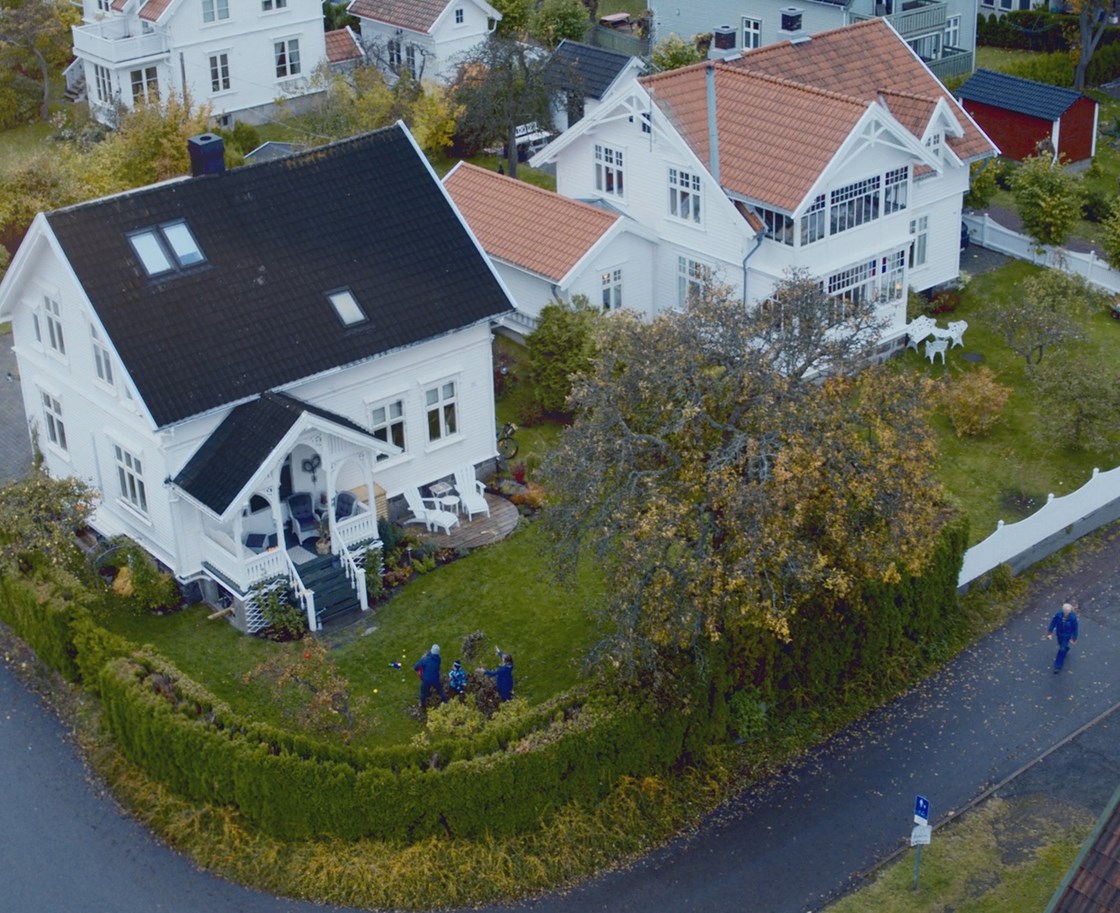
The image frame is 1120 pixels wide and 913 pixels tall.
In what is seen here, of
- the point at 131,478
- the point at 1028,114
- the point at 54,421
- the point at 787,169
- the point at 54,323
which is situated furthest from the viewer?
the point at 1028,114

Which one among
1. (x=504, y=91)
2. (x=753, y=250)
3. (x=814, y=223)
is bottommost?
(x=753, y=250)

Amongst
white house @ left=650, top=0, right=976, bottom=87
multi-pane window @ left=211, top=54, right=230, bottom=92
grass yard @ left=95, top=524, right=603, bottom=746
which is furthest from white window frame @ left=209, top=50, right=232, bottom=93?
grass yard @ left=95, top=524, right=603, bottom=746

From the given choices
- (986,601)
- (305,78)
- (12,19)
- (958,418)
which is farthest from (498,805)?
(12,19)

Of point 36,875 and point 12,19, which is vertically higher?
point 12,19

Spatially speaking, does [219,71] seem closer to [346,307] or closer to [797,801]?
[346,307]

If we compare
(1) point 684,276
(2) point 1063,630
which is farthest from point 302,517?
(2) point 1063,630

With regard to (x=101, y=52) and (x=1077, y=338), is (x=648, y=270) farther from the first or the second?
(x=101, y=52)

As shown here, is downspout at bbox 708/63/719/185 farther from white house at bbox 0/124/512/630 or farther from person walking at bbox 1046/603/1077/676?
person walking at bbox 1046/603/1077/676

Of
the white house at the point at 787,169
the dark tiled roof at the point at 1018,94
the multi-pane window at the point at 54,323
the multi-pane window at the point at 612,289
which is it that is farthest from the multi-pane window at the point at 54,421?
the dark tiled roof at the point at 1018,94
